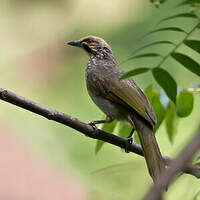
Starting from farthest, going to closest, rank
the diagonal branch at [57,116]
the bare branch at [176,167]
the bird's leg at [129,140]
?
the bird's leg at [129,140]
the diagonal branch at [57,116]
the bare branch at [176,167]

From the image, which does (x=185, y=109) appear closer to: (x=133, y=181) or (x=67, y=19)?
(x=133, y=181)

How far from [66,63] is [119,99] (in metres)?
5.09

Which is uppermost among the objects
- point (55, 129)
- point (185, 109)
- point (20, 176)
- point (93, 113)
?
point (185, 109)

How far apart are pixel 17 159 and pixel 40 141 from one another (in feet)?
1.47

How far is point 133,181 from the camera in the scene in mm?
2500

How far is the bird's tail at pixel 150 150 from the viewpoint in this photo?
2748 mm

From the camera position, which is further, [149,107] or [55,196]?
[55,196]

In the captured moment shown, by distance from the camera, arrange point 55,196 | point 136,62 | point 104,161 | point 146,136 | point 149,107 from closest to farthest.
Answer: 1. point 146,136
2. point 149,107
3. point 104,161
4. point 55,196
5. point 136,62

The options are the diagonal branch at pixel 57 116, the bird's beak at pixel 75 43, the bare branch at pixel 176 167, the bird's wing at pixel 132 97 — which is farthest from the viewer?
the bird's beak at pixel 75 43

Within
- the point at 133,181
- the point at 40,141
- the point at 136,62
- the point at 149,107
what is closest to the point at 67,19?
the point at 136,62

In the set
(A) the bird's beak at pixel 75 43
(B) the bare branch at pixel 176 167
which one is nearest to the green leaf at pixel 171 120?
(A) the bird's beak at pixel 75 43

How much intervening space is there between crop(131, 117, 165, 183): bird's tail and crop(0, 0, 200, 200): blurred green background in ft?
7.32

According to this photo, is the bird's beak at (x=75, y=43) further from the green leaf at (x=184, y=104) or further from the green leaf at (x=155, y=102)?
the green leaf at (x=184, y=104)

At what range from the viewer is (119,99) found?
371 centimetres
